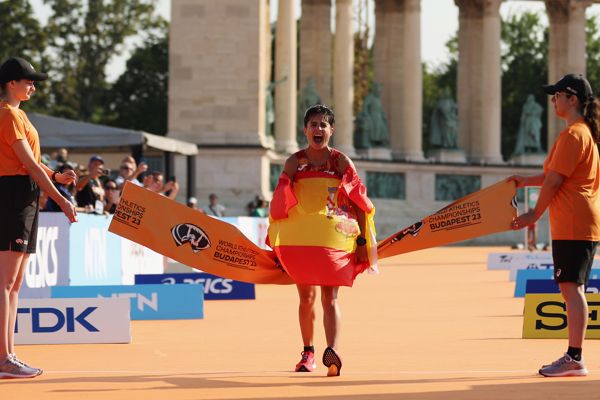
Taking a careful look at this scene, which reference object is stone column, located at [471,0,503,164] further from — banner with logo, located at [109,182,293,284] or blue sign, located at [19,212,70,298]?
banner with logo, located at [109,182,293,284]

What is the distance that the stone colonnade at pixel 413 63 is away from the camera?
265ft

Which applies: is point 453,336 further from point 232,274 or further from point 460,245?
point 460,245

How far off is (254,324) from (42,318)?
4.93 meters

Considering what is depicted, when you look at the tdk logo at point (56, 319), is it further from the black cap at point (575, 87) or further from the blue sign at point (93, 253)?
the blue sign at point (93, 253)

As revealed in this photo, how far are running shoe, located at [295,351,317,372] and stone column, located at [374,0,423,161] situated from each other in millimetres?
68609

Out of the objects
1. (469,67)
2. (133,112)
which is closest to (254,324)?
(469,67)

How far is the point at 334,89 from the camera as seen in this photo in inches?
3179

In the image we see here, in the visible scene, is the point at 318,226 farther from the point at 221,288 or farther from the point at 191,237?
the point at 221,288

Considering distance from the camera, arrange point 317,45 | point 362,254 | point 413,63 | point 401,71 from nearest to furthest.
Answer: point 362,254
point 413,63
point 317,45
point 401,71

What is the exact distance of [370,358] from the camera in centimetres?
1811

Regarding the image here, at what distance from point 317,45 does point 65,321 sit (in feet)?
218

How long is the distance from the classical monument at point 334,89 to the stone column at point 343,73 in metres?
0.05

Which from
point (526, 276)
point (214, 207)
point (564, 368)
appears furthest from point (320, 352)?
point (214, 207)

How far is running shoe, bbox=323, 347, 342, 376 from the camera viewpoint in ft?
51.7
